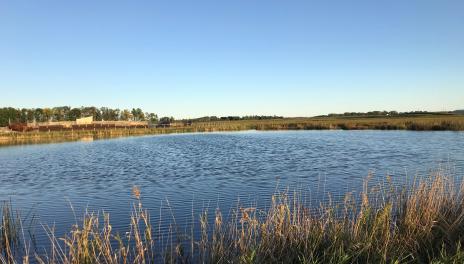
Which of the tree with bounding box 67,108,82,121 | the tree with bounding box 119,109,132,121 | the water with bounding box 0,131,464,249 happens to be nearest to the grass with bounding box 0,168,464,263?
the water with bounding box 0,131,464,249

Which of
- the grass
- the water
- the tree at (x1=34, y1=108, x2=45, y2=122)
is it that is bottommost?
the water

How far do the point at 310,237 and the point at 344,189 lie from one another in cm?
937

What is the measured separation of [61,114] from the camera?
513 feet

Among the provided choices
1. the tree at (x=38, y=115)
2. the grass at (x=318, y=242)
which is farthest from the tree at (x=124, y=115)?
the grass at (x=318, y=242)

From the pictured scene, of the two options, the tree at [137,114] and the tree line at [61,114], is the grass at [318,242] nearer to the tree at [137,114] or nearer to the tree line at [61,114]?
the tree line at [61,114]

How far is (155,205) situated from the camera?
1510 centimetres

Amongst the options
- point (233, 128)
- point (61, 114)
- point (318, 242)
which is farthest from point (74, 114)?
point (318, 242)

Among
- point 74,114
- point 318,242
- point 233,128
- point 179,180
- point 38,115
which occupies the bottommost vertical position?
point 179,180

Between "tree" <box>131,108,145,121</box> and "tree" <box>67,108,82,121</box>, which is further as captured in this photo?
"tree" <box>131,108,145,121</box>

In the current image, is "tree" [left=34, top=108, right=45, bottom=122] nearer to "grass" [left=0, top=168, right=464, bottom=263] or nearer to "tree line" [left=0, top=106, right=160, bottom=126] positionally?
"tree line" [left=0, top=106, right=160, bottom=126]

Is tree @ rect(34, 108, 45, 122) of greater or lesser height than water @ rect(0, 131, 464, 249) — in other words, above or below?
above

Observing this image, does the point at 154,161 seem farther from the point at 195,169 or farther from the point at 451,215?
the point at 451,215

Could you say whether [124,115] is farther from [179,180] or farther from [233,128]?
[179,180]

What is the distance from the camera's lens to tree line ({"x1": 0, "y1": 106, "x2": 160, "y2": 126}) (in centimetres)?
12519
